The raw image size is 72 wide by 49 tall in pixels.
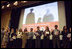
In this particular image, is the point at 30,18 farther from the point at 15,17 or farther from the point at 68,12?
the point at 68,12

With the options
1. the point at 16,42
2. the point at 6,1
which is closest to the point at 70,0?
the point at 16,42

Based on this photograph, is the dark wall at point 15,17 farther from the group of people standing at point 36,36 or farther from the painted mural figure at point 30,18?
the group of people standing at point 36,36

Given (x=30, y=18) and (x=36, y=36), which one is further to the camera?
(x=30, y=18)

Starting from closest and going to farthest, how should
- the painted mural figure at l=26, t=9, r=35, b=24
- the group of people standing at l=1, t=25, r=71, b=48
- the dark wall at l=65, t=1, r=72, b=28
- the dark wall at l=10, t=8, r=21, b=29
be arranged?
the group of people standing at l=1, t=25, r=71, b=48, the dark wall at l=65, t=1, r=72, b=28, the painted mural figure at l=26, t=9, r=35, b=24, the dark wall at l=10, t=8, r=21, b=29

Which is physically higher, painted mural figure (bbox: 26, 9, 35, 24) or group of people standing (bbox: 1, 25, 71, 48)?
painted mural figure (bbox: 26, 9, 35, 24)

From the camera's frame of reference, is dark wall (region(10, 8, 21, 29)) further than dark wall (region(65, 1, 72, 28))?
Yes

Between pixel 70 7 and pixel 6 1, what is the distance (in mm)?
3558

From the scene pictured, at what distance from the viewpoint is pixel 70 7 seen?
16.0ft

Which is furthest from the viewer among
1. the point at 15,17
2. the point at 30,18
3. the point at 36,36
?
the point at 15,17

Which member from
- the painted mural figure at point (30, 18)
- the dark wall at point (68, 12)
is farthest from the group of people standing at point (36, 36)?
the painted mural figure at point (30, 18)

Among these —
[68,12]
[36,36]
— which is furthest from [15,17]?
[68,12]

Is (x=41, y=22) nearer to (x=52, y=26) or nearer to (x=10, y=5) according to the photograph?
(x=52, y=26)

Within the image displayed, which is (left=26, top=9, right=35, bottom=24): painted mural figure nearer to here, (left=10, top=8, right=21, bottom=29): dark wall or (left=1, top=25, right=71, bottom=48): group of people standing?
(left=10, top=8, right=21, bottom=29): dark wall

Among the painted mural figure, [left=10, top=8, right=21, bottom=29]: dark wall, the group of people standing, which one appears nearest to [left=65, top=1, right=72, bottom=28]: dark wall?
the group of people standing
